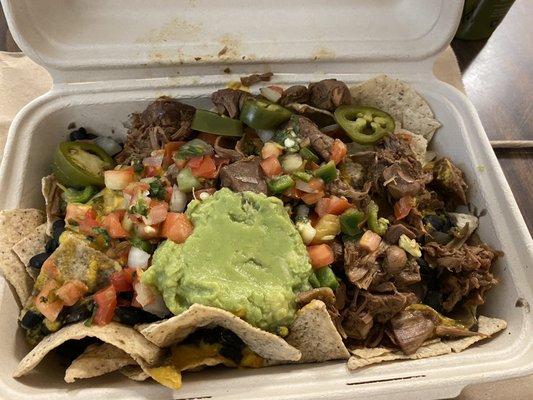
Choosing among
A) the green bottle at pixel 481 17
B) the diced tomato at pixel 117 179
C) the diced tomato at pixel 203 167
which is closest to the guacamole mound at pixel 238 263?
A: the diced tomato at pixel 203 167

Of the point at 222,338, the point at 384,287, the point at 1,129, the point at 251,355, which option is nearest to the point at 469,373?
the point at 384,287

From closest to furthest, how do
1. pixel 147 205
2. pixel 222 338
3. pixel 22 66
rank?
1. pixel 222 338
2. pixel 147 205
3. pixel 22 66

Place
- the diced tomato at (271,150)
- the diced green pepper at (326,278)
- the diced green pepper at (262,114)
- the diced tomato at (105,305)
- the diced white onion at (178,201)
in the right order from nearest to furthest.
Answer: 1. the diced tomato at (105,305)
2. the diced green pepper at (326,278)
3. the diced white onion at (178,201)
4. the diced tomato at (271,150)
5. the diced green pepper at (262,114)

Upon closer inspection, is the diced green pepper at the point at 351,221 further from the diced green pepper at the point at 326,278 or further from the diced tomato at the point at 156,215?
the diced tomato at the point at 156,215

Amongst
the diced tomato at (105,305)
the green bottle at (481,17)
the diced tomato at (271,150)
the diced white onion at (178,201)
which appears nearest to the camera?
the diced tomato at (105,305)

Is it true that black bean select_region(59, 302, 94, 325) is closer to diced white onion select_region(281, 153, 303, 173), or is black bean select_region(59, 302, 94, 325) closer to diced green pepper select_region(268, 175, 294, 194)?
diced green pepper select_region(268, 175, 294, 194)

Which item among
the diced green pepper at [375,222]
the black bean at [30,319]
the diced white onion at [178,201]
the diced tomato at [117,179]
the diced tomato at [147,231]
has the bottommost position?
the black bean at [30,319]

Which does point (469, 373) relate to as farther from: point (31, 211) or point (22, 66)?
point (22, 66)
